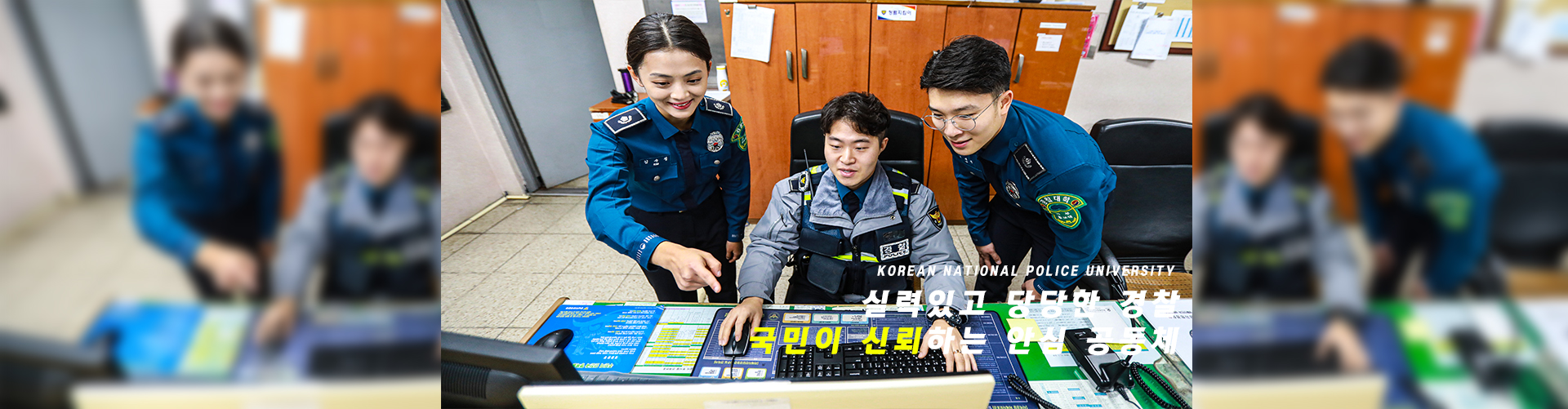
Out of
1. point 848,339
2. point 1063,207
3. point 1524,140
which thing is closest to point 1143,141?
point 1063,207

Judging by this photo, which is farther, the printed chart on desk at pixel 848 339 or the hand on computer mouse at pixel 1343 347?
the printed chart on desk at pixel 848 339

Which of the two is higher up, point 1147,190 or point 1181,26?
point 1181,26

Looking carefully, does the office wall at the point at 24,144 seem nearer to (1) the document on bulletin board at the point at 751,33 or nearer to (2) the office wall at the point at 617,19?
(1) the document on bulletin board at the point at 751,33

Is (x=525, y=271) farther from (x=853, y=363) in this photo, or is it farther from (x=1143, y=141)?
(x=1143, y=141)

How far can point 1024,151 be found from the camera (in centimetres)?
135

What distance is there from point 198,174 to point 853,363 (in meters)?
1.02

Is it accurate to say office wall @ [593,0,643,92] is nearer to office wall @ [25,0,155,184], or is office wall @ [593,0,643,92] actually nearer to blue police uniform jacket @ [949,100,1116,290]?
blue police uniform jacket @ [949,100,1116,290]

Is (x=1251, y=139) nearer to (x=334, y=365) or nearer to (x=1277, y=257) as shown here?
(x=1277, y=257)

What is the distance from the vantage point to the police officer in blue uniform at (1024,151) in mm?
1246

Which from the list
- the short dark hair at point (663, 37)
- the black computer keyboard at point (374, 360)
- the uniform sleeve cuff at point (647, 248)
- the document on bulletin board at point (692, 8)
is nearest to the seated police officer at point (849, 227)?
the uniform sleeve cuff at point (647, 248)

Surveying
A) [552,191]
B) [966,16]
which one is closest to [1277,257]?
[966,16]

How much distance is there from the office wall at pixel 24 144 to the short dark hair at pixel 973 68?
1301mm

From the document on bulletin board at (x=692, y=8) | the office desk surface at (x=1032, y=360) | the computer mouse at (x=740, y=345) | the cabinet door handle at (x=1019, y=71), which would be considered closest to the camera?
the office desk surface at (x=1032, y=360)

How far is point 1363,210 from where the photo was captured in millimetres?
135
